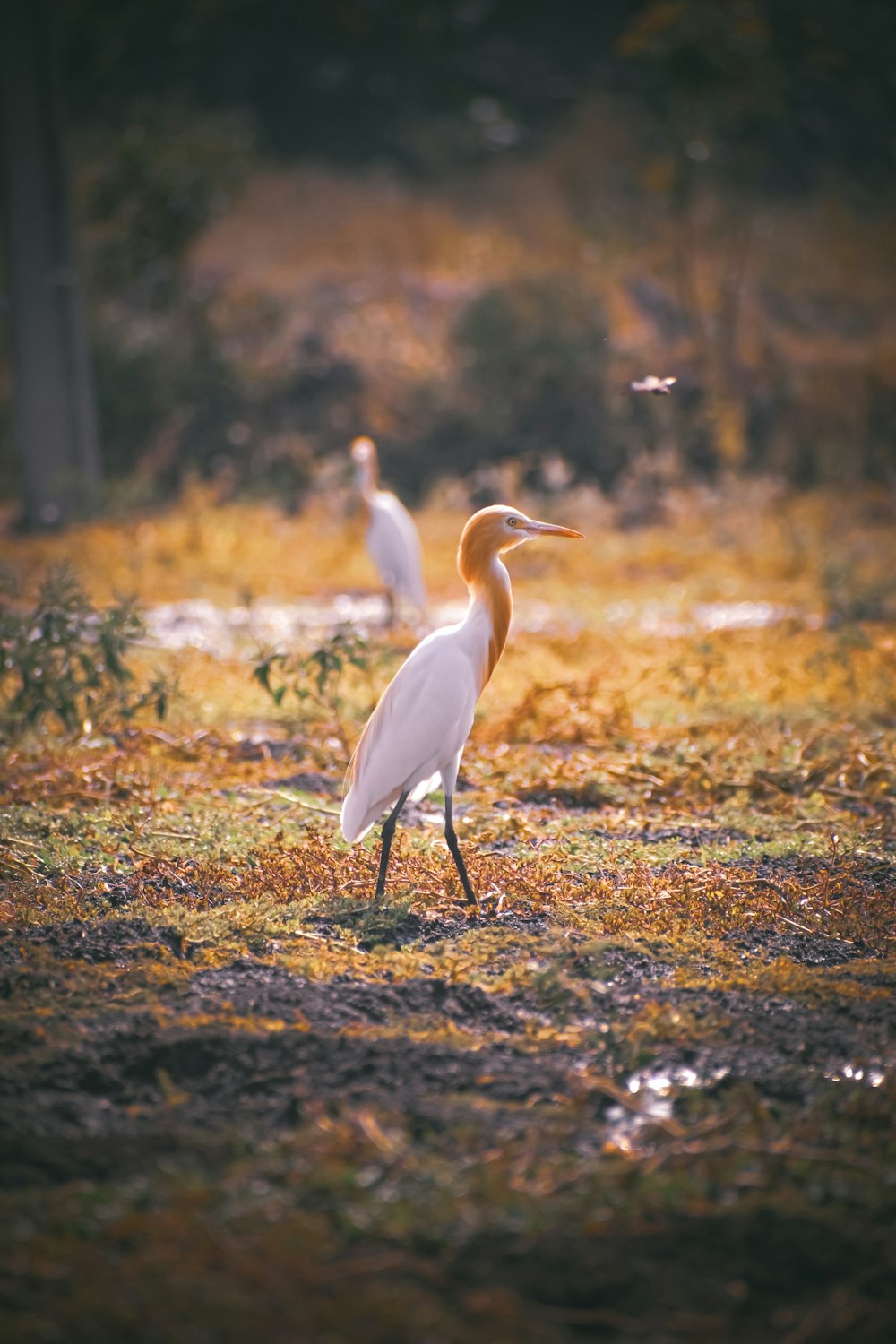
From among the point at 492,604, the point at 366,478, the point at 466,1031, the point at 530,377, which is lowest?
the point at 466,1031

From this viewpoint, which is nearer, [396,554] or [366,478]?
[396,554]

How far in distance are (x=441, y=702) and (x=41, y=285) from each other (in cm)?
964

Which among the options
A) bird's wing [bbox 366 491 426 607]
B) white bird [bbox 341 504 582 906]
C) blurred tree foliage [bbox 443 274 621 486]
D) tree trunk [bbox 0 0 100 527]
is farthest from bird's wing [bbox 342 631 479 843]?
blurred tree foliage [bbox 443 274 621 486]

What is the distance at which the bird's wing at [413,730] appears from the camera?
3660 millimetres

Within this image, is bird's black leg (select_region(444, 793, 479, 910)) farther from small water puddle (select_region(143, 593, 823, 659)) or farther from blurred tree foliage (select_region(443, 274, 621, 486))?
blurred tree foliage (select_region(443, 274, 621, 486))

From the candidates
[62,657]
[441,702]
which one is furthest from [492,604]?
[62,657]

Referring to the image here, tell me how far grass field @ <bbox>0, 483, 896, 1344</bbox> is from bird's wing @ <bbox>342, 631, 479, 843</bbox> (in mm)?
293

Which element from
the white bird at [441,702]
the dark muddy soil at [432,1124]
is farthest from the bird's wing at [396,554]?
the dark muddy soil at [432,1124]

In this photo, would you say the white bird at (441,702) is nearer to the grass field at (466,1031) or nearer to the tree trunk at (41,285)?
the grass field at (466,1031)

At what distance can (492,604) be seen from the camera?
3.82m

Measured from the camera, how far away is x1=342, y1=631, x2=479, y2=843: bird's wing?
3.66m

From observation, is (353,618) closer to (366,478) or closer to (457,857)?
(366,478)

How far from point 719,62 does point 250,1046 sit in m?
13.9

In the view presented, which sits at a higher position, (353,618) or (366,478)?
(366,478)
